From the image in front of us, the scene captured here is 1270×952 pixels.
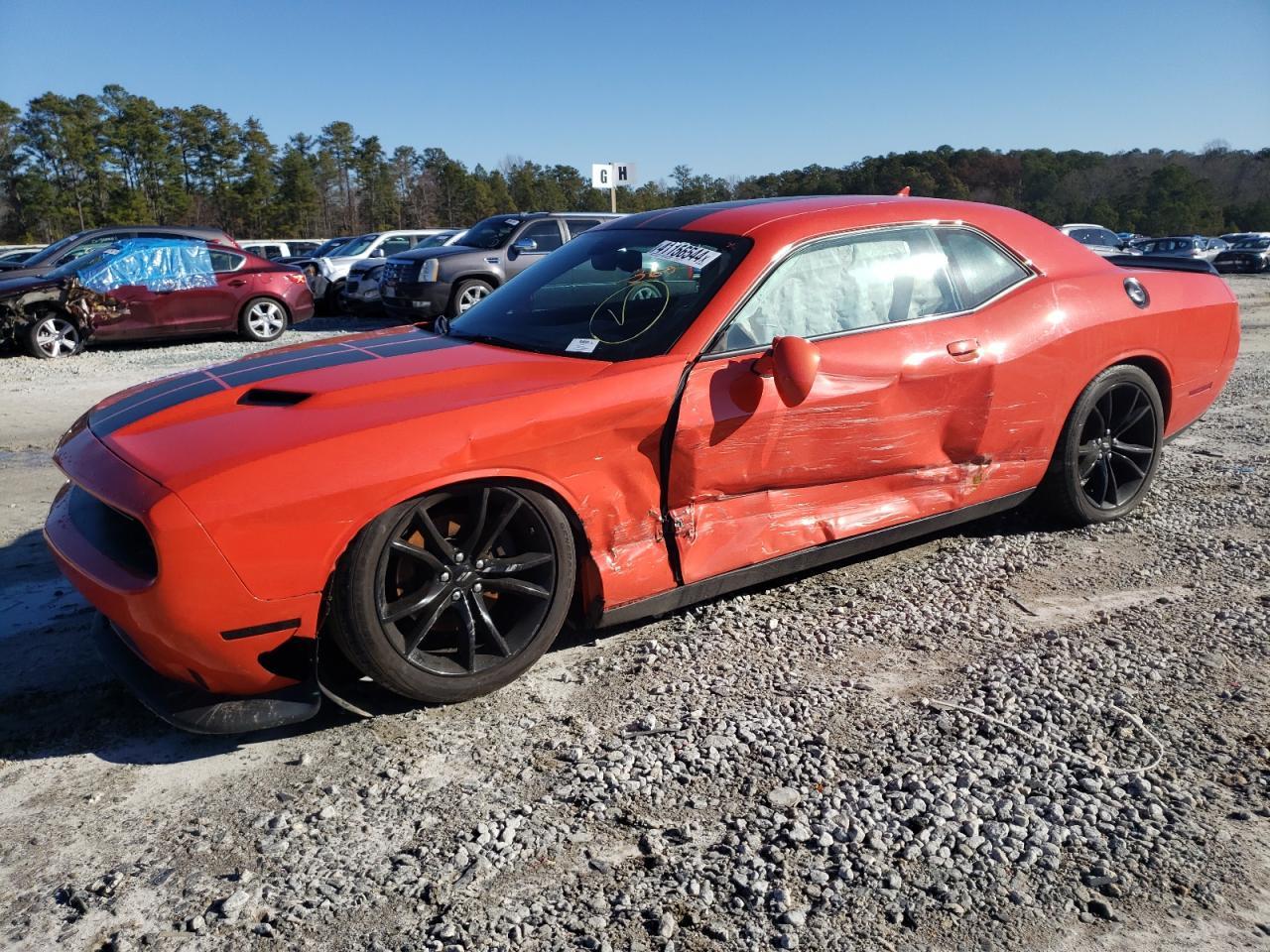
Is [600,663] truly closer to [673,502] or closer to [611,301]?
[673,502]

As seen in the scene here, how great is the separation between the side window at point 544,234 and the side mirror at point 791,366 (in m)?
12.0

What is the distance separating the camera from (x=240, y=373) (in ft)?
11.3

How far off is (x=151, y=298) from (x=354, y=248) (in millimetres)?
6434

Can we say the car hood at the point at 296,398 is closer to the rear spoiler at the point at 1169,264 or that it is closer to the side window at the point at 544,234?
the rear spoiler at the point at 1169,264

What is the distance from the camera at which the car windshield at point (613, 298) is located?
344 centimetres

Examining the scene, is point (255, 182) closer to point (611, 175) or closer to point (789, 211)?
point (611, 175)

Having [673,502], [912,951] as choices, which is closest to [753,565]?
[673,502]

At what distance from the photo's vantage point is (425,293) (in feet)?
45.7

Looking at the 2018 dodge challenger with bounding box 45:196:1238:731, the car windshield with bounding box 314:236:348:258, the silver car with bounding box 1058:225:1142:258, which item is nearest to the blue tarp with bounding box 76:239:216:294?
the car windshield with bounding box 314:236:348:258

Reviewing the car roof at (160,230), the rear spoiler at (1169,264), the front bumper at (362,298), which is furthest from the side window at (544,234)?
the rear spoiler at (1169,264)

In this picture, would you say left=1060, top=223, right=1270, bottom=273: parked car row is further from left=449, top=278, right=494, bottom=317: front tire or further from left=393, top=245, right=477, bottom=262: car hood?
left=449, top=278, right=494, bottom=317: front tire

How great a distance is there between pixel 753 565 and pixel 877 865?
138cm

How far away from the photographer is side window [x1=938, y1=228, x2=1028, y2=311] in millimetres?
4062

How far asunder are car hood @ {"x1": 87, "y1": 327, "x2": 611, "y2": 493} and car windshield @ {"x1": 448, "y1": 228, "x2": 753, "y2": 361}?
0.51 ft
